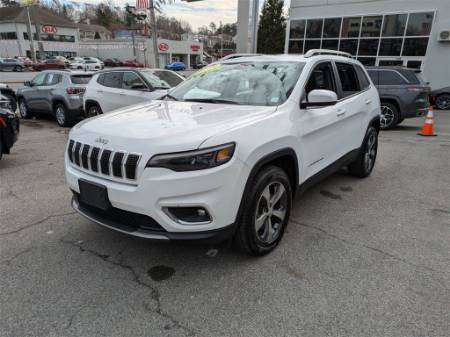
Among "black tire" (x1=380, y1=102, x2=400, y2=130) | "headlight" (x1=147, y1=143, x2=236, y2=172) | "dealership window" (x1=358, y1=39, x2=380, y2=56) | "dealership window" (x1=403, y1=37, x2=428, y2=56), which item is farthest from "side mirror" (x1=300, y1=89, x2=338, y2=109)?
"dealership window" (x1=358, y1=39, x2=380, y2=56)

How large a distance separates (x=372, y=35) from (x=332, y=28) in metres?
2.39

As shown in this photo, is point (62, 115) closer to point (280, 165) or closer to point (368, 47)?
point (280, 165)

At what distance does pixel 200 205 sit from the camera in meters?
2.42

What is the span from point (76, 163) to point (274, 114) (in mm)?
1753

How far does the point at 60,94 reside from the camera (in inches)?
387

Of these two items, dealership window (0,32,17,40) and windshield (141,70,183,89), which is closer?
windshield (141,70,183,89)

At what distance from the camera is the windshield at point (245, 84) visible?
3385mm

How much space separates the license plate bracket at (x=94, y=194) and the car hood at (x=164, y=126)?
0.33 metres

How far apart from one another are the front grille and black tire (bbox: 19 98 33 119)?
9999 mm

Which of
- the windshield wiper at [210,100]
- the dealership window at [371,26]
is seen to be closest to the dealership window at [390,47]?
the dealership window at [371,26]

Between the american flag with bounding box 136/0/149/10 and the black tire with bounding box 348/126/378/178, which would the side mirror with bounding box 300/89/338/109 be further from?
the american flag with bounding box 136/0/149/10

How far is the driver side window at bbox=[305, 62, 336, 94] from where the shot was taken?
12.0 feet

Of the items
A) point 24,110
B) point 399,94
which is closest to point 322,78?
point 399,94

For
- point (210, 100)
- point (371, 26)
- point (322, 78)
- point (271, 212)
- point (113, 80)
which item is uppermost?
point (371, 26)
